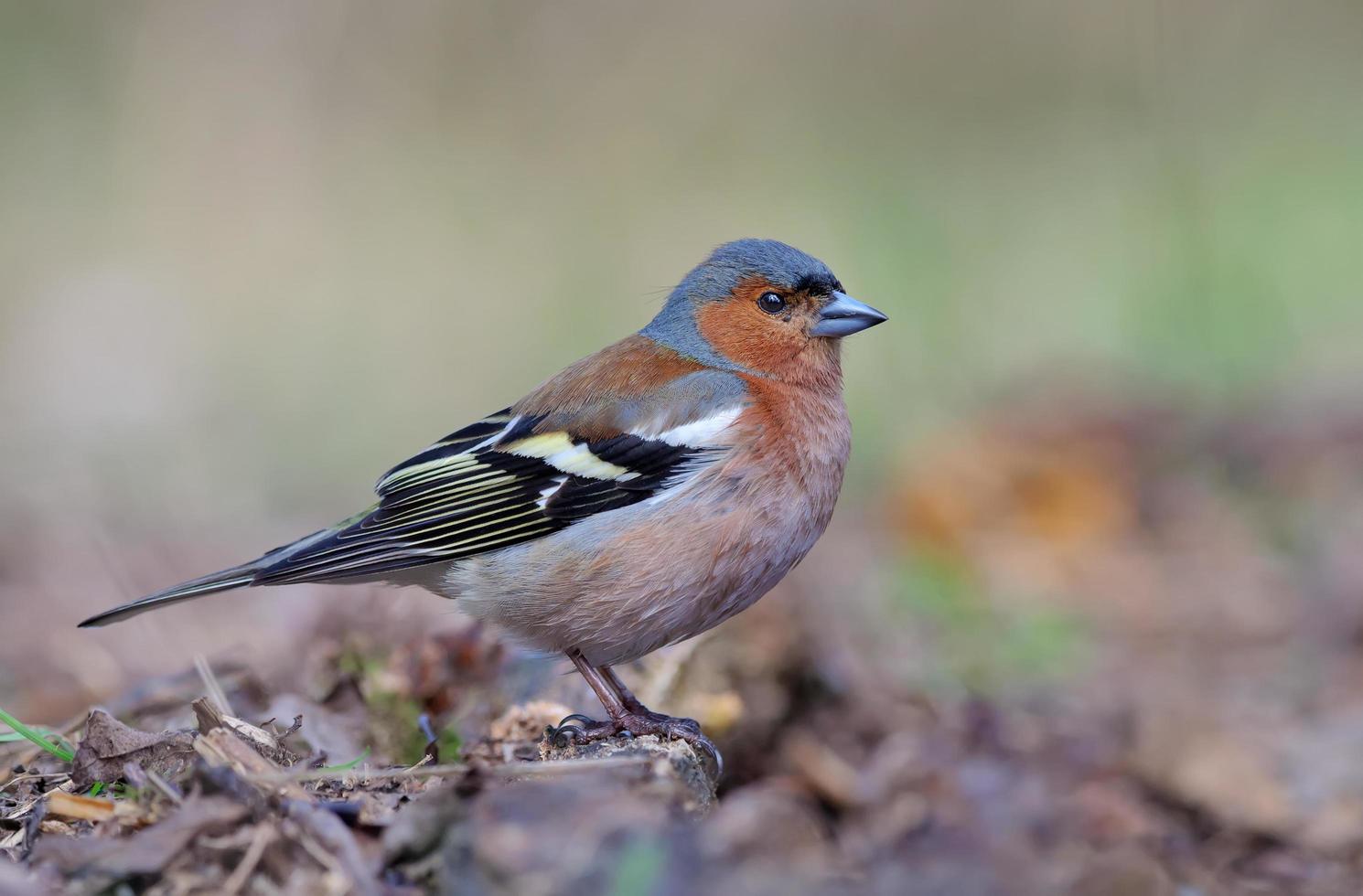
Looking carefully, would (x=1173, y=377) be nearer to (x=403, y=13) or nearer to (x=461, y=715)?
(x=461, y=715)

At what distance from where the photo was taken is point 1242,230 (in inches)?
433

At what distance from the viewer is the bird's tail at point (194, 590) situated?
3561 mm

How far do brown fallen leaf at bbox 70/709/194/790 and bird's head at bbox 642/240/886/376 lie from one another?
2.10m

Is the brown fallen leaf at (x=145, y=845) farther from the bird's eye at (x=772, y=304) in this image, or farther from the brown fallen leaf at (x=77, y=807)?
the bird's eye at (x=772, y=304)

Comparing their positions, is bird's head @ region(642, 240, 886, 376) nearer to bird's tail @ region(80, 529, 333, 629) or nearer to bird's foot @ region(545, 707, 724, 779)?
bird's foot @ region(545, 707, 724, 779)

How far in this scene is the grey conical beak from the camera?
4.32 metres

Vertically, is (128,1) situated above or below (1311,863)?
above

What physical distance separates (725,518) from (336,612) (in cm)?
167

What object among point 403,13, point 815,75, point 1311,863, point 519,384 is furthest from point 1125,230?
point 1311,863

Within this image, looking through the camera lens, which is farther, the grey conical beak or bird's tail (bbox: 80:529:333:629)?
the grey conical beak

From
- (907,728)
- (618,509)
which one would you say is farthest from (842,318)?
(907,728)


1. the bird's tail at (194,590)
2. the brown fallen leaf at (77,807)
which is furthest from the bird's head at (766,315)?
the brown fallen leaf at (77,807)

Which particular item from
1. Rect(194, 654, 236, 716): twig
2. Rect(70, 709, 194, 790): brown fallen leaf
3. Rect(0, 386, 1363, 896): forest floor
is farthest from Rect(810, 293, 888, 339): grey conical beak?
Rect(70, 709, 194, 790): brown fallen leaf

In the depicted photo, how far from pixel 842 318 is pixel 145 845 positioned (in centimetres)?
274
